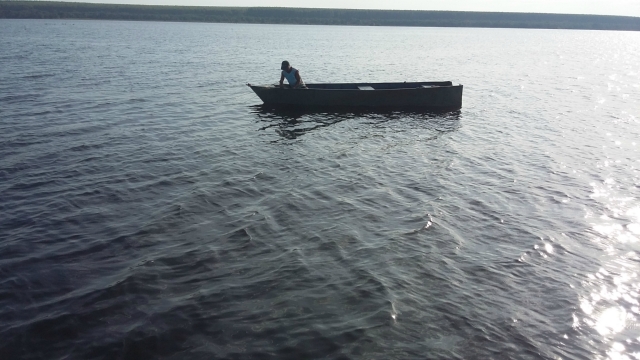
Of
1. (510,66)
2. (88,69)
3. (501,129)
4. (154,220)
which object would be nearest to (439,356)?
(154,220)

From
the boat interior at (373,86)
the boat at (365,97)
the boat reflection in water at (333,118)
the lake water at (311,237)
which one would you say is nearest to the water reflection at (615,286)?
the lake water at (311,237)

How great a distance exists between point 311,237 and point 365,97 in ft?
54.3

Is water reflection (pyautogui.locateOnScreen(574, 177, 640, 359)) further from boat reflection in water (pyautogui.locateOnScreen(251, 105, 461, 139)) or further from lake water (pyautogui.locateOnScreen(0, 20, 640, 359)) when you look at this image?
boat reflection in water (pyautogui.locateOnScreen(251, 105, 461, 139))

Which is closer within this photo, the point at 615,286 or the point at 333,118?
the point at 615,286

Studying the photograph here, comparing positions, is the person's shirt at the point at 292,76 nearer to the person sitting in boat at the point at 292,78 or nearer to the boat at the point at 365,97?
the person sitting in boat at the point at 292,78

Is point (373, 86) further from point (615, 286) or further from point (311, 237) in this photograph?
point (615, 286)

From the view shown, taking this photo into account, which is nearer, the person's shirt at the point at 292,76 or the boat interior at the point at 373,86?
the person's shirt at the point at 292,76

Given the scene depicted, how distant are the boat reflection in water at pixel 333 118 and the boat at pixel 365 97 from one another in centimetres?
41

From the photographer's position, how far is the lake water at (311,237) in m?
7.67

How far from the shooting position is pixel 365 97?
26.2 metres

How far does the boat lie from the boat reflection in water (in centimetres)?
41

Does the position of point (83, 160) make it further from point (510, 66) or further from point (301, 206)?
point (510, 66)

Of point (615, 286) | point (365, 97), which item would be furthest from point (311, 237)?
point (365, 97)

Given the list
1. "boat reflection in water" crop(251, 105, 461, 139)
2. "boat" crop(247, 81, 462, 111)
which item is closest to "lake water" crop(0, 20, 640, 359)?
"boat reflection in water" crop(251, 105, 461, 139)
